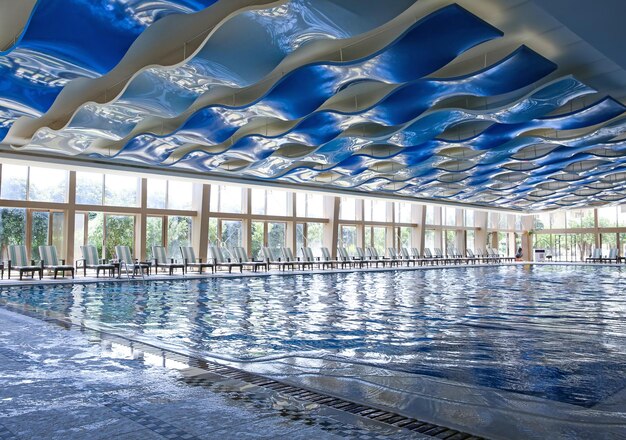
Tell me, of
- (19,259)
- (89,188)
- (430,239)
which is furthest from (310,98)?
(430,239)

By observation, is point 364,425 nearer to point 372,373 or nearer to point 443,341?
point 372,373

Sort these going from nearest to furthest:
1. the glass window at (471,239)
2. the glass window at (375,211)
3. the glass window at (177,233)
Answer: the glass window at (177,233) < the glass window at (375,211) < the glass window at (471,239)

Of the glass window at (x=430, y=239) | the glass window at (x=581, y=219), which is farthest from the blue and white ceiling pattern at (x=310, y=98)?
the glass window at (x=581, y=219)

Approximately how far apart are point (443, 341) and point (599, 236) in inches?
1348

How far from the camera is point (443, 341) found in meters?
5.38

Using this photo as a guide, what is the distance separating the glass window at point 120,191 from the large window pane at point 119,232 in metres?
0.60

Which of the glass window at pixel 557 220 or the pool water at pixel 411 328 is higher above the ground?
the glass window at pixel 557 220

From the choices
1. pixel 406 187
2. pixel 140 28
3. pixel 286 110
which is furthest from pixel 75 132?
pixel 406 187

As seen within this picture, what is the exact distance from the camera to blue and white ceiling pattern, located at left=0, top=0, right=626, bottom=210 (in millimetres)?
6156

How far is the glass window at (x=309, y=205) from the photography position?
80.3 feet

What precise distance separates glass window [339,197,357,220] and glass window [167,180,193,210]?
29.3ft

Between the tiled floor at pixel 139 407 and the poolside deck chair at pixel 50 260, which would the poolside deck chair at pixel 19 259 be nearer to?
the poolside deck chair at pixel 50 260

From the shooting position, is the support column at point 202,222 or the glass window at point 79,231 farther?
the support column at point 202,222

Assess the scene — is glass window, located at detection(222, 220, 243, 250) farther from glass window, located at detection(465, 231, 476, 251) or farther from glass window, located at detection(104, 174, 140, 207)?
glass window, located at detection(465, 231, 476, 251)
